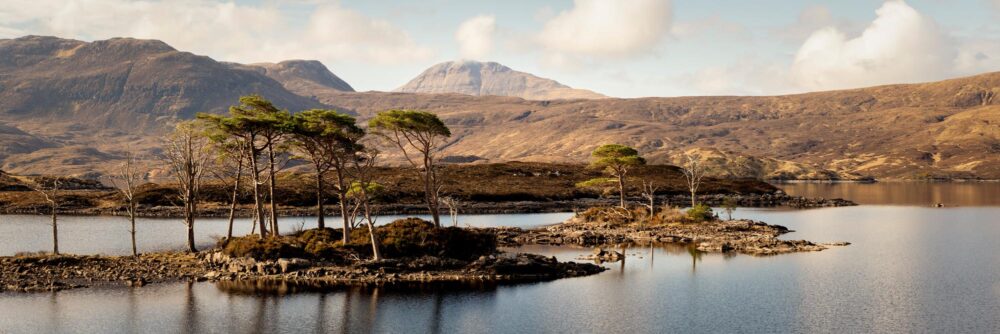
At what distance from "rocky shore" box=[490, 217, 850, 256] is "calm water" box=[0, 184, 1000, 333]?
9.64 meters

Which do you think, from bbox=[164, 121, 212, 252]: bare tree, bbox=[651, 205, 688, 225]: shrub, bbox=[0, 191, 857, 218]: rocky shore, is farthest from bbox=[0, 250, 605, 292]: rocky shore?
bbox=[0, 191, 857, 218]: rocky shore

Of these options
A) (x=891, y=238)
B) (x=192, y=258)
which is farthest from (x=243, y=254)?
(x=891, y=238)

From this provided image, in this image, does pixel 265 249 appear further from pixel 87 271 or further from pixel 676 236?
pixel 676 236

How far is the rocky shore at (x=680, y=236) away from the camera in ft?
263

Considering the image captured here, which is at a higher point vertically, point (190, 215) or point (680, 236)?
point (190, 215)

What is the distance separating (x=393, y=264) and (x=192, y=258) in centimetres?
1923

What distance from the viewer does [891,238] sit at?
9012 centimetres

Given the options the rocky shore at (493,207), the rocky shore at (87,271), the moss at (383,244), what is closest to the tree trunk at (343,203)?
the moss at (383,244)

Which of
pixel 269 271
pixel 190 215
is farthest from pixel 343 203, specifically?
pixel 190 215

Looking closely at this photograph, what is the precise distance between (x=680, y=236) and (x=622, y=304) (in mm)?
41254

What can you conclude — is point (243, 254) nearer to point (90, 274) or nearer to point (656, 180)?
point (90, 274)

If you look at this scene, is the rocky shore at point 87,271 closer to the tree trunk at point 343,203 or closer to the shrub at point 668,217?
the tree trunk at point 343,203

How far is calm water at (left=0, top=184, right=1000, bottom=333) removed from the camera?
4400 centimetres

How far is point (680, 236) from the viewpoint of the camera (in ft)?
294
